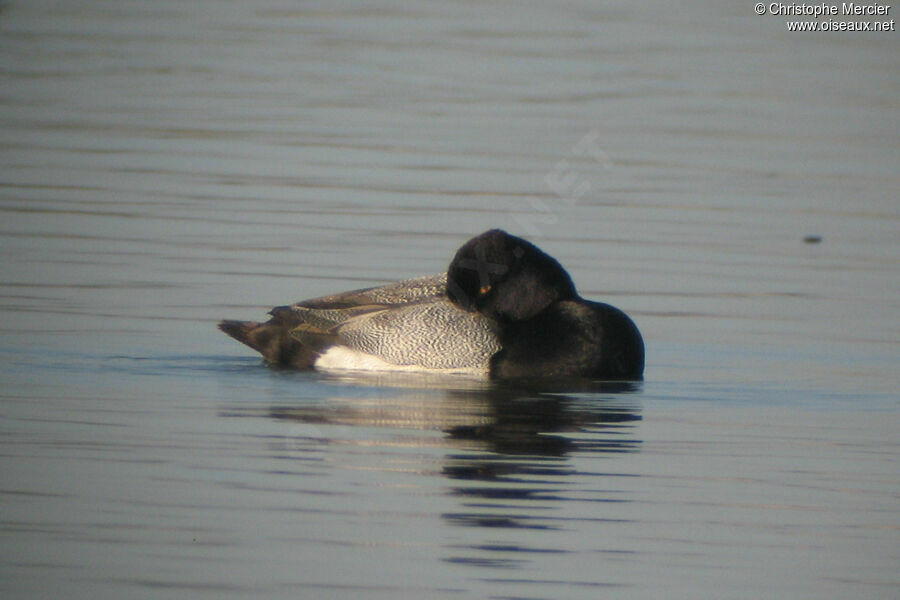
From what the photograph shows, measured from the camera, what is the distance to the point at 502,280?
962cm

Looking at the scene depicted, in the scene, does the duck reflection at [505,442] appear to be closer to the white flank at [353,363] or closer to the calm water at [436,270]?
the calm water at [436,270]

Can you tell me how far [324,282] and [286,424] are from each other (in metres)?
3.65

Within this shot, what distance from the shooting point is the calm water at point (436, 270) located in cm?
617

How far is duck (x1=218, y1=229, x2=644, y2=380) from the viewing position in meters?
9.32

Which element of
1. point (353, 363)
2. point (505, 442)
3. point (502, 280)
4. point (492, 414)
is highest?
point (502, 280)

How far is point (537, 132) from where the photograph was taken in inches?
702

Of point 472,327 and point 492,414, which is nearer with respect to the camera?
point 492,414

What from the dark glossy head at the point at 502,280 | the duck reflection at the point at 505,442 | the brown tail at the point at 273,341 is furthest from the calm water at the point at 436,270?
the dark glossy head at the point at 502,280

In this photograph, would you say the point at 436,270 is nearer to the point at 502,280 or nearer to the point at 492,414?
the point at 502,280

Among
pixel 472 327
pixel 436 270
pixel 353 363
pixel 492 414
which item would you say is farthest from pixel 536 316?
pixel 436 270

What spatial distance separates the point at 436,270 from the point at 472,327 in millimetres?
2596

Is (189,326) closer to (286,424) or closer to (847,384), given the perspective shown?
(286,424)

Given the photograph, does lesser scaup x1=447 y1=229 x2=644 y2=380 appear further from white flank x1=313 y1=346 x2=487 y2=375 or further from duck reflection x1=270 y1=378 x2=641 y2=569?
white flank x1=313 y1=346 x2=487 y2=375

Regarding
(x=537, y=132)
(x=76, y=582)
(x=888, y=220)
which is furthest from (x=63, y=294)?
(x=537, y=132)
